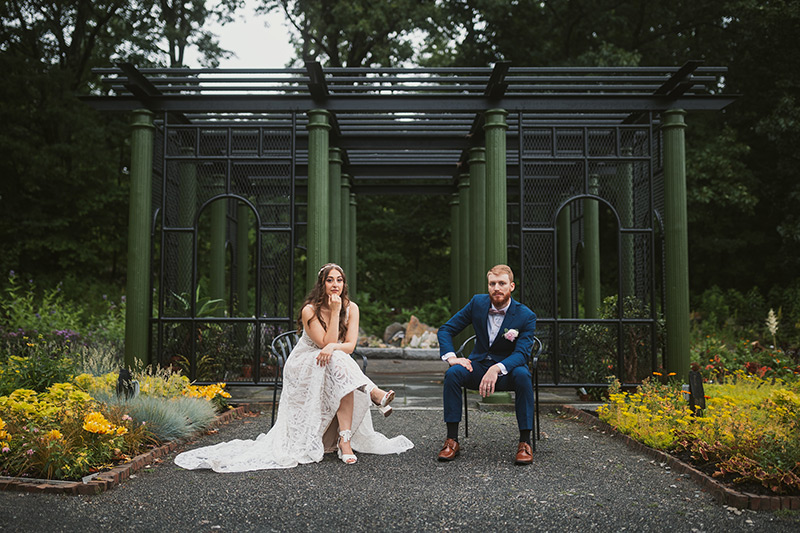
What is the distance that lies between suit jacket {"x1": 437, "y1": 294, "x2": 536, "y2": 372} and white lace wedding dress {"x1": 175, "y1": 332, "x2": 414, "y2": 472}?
2.47 feet

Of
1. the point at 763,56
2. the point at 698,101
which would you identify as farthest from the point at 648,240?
the point at 763,56

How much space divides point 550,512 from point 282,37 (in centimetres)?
2004

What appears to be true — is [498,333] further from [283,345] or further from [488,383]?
[283,345]

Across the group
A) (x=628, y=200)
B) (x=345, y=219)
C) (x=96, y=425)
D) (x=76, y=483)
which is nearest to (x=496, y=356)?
(x=96, y=425)

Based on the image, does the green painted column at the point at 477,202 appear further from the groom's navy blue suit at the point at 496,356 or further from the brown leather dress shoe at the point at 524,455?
the brown leather dress shoe at the point at 524,455

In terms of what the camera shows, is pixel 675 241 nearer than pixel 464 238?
Yes

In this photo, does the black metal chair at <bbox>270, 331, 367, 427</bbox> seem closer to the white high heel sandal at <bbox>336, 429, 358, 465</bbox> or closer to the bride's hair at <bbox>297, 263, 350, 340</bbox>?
the bride's hair at <bbox>297, 263, 350, 340</bbox>

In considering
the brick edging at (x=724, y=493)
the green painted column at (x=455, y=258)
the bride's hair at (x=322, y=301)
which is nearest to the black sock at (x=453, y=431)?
the bride's hair at (x=322, y=301)

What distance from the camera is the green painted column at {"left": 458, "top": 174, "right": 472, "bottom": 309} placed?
449 inches

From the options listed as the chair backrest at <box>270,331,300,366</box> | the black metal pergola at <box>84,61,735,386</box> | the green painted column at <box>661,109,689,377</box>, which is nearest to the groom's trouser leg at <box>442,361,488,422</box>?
the chair backrest at <box>270,331,300,366</box>

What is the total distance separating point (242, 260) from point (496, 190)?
17.7ft

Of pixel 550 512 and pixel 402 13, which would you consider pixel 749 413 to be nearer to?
pixel 550 512

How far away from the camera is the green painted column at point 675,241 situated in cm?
748

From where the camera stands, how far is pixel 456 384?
505cm
